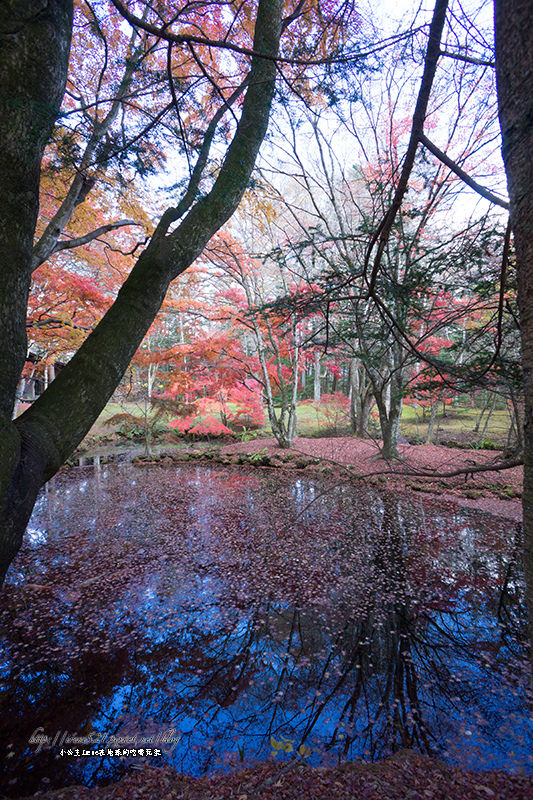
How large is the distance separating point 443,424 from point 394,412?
7.46 metres

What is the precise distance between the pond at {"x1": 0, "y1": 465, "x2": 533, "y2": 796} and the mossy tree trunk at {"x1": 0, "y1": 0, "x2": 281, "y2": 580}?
145cm

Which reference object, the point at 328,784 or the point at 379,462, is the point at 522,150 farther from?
the point at 379,462

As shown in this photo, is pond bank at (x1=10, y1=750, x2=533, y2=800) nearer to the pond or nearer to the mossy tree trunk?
the pond

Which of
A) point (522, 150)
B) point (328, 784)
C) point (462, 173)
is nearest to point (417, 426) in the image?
point (328, 784)

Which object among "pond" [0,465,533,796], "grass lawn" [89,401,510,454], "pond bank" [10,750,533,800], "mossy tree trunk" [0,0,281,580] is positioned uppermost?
"mossy tree trunk" [0,0,281,580]

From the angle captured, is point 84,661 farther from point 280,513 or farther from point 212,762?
point 280,513

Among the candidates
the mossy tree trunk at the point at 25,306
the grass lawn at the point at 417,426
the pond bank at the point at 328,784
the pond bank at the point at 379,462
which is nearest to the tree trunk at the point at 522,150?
the mossy tree trunk at the point at 25,306

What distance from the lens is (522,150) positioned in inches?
27.8

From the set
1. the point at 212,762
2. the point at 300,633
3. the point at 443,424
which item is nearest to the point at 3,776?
the point at 212,762

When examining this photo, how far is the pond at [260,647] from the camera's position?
1.72 m

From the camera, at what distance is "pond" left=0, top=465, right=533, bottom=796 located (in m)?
1.72

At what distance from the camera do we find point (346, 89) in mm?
1835

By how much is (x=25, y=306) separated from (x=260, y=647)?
2.57 m

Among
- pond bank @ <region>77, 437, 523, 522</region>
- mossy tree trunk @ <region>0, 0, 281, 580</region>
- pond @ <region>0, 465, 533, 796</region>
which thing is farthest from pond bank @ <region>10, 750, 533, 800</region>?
pond bank @ <region>77, 437, 523, 522</region>
